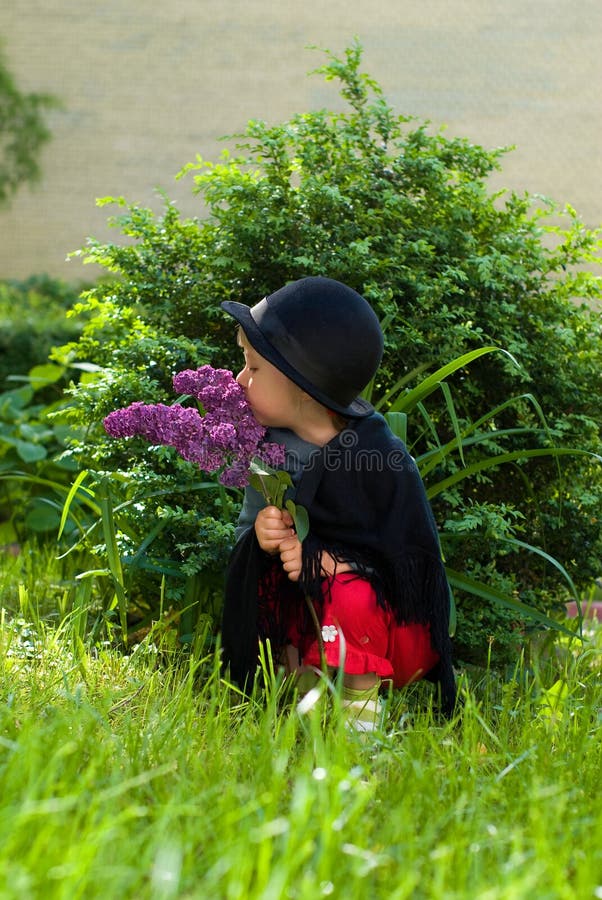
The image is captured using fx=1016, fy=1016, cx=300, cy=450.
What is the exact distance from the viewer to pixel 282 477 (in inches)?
87.6

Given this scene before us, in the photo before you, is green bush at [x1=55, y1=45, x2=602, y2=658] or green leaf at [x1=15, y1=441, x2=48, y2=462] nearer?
green bush at [x1=55, y1=45, x2=602, y2=658]

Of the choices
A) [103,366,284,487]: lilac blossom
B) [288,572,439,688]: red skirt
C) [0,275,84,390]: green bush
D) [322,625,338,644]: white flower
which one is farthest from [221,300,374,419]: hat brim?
[0,275,84,390]: green bush

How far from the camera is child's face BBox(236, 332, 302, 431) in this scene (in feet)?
7.76

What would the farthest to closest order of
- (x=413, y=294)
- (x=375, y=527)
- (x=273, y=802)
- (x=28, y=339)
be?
(x=28, y=339)
(x=413, y=294)
(x=375, y=527)
(x=273, y=802)

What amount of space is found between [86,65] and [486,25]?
194 inches

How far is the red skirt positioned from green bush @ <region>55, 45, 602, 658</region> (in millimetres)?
555

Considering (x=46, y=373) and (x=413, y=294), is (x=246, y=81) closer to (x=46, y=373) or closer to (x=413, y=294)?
(x=46, y=373)

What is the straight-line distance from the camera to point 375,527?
2422 millimetres

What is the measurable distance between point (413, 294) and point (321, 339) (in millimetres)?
971

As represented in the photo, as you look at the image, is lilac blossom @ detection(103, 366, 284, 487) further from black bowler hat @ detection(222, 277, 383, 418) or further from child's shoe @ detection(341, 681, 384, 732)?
child's shoe @ detection(341, 681, 384, 732)

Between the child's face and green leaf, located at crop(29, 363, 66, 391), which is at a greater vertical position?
the child's face

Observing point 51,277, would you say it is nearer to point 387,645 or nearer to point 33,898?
point 387,645

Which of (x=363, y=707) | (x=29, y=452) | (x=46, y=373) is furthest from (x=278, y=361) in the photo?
(x=46, y=373)

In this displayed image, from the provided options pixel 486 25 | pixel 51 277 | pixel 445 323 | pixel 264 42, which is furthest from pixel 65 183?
pixel 445 323
